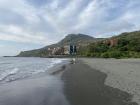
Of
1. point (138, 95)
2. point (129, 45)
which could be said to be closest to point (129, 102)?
point (138, 95)

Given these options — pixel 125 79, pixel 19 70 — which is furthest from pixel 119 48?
pixel 125 79

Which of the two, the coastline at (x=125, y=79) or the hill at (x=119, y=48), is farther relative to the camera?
the hill at (x=119, y=48)

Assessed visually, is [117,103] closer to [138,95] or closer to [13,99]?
[138,95]

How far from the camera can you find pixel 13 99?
10.8m

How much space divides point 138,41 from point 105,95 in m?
109

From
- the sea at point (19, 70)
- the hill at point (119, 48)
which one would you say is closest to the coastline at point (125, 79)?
the sea at point (19, 70)

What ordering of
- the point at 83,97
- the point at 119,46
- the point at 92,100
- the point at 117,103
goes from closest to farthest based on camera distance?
the point at 117,103
the point at 92,100
the point at 83,97
the point at 119,46

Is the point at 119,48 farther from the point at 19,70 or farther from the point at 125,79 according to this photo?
the point at 125,79

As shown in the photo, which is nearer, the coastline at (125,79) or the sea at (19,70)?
the coastline at (125,79)

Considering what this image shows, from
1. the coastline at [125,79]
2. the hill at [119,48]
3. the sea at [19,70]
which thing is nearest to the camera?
the coastline at [125,79]

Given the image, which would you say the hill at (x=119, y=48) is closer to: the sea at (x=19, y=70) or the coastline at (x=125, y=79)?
the sea at (x=19, y=70)

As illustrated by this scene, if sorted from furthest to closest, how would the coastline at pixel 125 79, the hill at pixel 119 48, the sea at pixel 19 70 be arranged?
1. the hill at pixel 119 48
2. the sea at pixel 19 70
3. the coastline at pixel 125 79

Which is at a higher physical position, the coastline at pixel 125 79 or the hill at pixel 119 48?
the hill at pixel 119 48

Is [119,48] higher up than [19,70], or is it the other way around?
[119,48]
